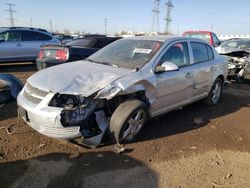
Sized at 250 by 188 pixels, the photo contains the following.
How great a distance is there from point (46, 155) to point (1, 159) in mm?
584

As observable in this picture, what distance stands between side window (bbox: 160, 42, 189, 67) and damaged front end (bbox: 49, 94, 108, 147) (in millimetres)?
1492

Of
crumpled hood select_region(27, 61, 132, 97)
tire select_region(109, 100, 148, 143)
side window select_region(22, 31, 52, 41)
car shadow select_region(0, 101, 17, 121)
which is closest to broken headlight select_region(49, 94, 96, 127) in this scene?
crumpled hood select_region(27, 61, 132, 97)

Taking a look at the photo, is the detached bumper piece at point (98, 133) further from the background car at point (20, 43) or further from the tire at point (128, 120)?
the background car at point (20, 43)

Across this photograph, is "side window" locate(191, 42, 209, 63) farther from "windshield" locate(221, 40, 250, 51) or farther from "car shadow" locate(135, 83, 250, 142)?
"windshield" locate(221, 40, 250, 51)

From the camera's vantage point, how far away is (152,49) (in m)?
4.75

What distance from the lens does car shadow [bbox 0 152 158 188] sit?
3.21 meters

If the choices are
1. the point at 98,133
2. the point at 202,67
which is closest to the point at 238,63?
the point at 202,67

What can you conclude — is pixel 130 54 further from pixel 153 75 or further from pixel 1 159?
pixel 1 159

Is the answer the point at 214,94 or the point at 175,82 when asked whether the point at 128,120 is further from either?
the point at 214,94

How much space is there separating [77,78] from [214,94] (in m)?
3.78

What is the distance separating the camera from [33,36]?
12.1m

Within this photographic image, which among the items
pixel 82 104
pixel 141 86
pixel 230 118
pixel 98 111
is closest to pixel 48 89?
pixel 82 104

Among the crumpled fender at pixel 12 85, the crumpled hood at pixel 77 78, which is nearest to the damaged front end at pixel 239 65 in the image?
the crumpled hood at pixel 77 78

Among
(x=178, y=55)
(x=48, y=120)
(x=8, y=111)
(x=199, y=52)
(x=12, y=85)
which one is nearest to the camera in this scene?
(x=48, y=120)
